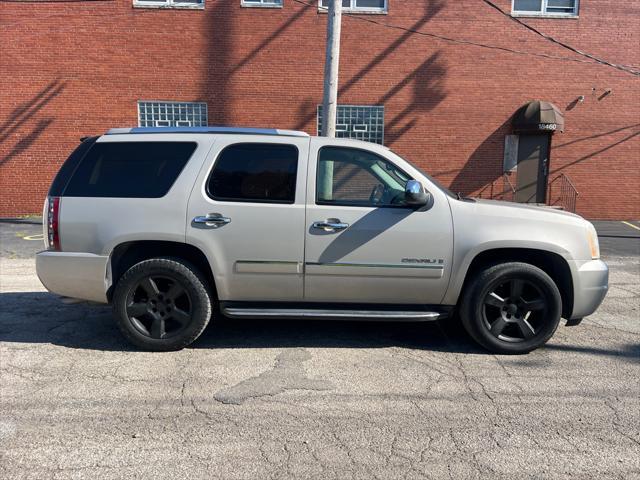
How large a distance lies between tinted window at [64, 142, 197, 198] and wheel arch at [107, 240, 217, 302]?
0.46 m

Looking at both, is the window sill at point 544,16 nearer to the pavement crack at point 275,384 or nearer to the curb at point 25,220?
the pavement crack at point 275,384

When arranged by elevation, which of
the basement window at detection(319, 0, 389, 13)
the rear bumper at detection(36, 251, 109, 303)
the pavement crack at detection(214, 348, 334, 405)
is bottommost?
the pavement crack at detection(214, 348, 334, 405)

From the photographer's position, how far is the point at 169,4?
14117mm

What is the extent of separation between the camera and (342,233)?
4273mm

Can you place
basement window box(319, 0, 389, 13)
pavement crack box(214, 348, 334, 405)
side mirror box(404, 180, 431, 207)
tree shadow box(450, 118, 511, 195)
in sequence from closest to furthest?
pavement crack box(214, 348, 334, 405), side mirror box(404, 180, 431, 207), basement window box(319, 0, 389, 13), tree shadow box(450, 118, 511, 195)

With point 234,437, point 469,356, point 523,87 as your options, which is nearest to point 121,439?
point 234,437

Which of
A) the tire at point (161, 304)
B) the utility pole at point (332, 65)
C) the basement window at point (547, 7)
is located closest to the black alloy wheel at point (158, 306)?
the tire at point (161, 304)

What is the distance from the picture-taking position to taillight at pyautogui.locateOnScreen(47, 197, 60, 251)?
4.34m

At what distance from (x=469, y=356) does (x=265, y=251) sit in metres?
2.06

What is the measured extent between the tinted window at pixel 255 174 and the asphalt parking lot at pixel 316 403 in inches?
55.6

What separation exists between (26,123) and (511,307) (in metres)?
14.9

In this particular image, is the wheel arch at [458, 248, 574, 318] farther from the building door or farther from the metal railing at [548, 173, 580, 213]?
the metal railing at [548, 173, 580, 213]

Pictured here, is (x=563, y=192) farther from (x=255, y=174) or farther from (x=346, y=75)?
(x=255, y=174)

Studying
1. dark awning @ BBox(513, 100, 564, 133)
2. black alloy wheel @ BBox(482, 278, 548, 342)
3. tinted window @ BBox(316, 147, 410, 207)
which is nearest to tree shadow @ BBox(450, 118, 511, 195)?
dark awning @ BBox(513, 100, 564, 133)
